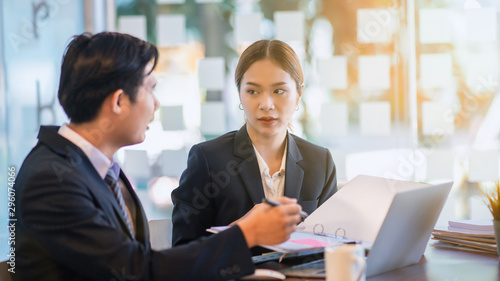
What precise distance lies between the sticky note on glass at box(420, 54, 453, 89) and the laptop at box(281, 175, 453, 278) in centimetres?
169

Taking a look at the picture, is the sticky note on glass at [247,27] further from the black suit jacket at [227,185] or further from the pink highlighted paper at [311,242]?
the pink highlighted paper at [311,242]

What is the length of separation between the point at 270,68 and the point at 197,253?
1.07 metres

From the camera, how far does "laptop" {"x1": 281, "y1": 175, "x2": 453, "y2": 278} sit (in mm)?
1447

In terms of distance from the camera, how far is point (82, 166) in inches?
55.8

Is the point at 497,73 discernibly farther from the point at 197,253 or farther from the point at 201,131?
the point at 197,253

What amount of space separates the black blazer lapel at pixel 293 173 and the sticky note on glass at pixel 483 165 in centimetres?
140

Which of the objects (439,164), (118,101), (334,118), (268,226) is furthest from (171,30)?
(268,226)

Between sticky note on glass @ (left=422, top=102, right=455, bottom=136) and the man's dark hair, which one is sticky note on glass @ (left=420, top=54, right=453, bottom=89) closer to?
sticky note on glass @ (left=422, top=102, right=455, bottom=136)

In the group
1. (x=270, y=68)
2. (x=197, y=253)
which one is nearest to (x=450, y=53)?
(x=270, y=68)

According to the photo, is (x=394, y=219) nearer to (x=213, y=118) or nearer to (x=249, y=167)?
(x=249, y=167)

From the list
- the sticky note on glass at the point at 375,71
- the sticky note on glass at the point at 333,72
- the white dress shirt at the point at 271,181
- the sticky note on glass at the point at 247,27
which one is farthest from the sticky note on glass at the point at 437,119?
the white dress shirt at the point at 271,181

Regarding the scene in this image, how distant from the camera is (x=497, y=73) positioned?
3186mm

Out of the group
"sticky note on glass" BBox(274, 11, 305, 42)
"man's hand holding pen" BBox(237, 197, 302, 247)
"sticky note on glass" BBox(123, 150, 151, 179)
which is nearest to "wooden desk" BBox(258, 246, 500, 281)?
"man's hand holding pen" BBox(237, 197, 302, 247)

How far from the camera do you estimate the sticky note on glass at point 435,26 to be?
3258 mm
